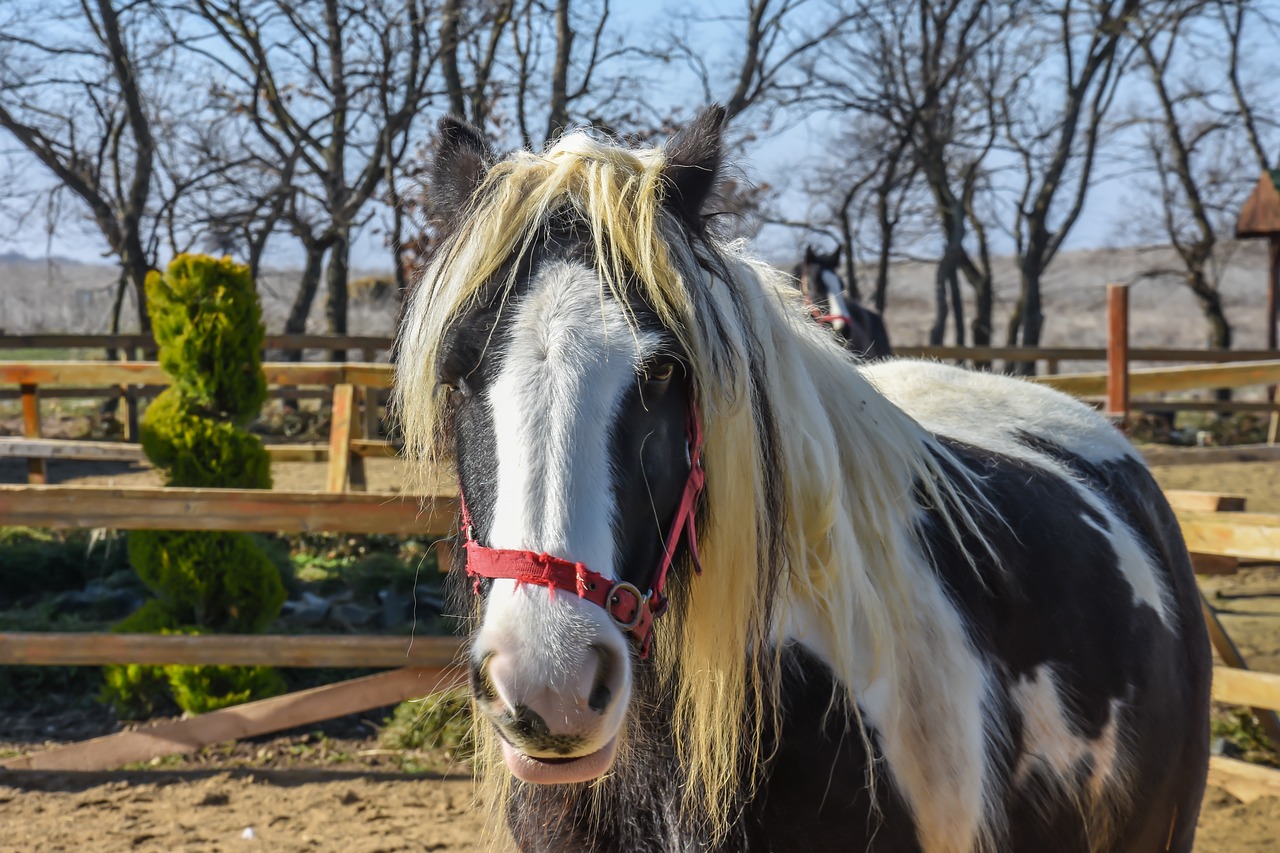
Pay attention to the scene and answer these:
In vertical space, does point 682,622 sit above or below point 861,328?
below

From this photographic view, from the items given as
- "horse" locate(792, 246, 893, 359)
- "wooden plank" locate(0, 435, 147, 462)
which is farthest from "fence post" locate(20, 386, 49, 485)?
"horse" locate(792, 246, 893, 359)

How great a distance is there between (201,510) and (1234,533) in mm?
4182

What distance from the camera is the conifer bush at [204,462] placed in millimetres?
5070

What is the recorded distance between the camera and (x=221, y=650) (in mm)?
4242

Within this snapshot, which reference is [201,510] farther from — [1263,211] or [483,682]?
[1263,211]

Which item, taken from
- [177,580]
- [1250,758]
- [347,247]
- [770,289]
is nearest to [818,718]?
[770,289]

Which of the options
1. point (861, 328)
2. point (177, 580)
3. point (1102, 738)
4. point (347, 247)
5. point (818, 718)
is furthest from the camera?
point (347, 247)

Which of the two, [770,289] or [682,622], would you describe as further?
[770,289]

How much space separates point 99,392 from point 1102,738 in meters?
14.1

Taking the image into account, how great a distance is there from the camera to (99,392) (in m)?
13.3

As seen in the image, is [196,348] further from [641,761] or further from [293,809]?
[641,761]

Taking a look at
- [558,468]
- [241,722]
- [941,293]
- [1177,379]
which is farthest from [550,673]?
[941,293]

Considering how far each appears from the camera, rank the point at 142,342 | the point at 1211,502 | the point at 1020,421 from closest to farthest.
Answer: the point at 1020,421 < the point at 1211,502 < the point at 142,342

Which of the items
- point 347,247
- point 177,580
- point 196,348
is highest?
point 347,247
